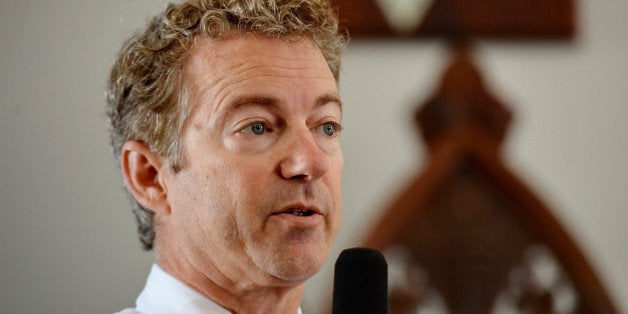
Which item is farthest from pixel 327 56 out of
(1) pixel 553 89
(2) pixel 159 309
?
(1) pixel 553 89

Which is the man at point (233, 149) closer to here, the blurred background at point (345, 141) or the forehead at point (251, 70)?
the forehead at point (251, 70)

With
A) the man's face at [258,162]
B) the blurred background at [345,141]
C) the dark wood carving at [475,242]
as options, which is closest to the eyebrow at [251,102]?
the man's face at [258,162]

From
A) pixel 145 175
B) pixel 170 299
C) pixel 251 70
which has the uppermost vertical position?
pixel 251 70

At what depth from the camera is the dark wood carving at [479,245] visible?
2109 mm

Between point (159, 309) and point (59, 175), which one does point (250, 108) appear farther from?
point (59, 175)

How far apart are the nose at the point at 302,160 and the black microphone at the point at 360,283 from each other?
0.20m

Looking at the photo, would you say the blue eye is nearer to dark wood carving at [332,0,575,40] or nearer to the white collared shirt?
the white collared shirt

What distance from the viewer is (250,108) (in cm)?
112

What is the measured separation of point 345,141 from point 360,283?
1.67 m

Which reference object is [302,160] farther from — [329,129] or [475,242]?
[475,242]

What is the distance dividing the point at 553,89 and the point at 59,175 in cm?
125

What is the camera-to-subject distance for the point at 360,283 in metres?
0.88

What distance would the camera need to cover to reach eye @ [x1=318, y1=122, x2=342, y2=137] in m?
1.15

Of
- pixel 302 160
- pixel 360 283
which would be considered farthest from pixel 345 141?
pixel 360 283
